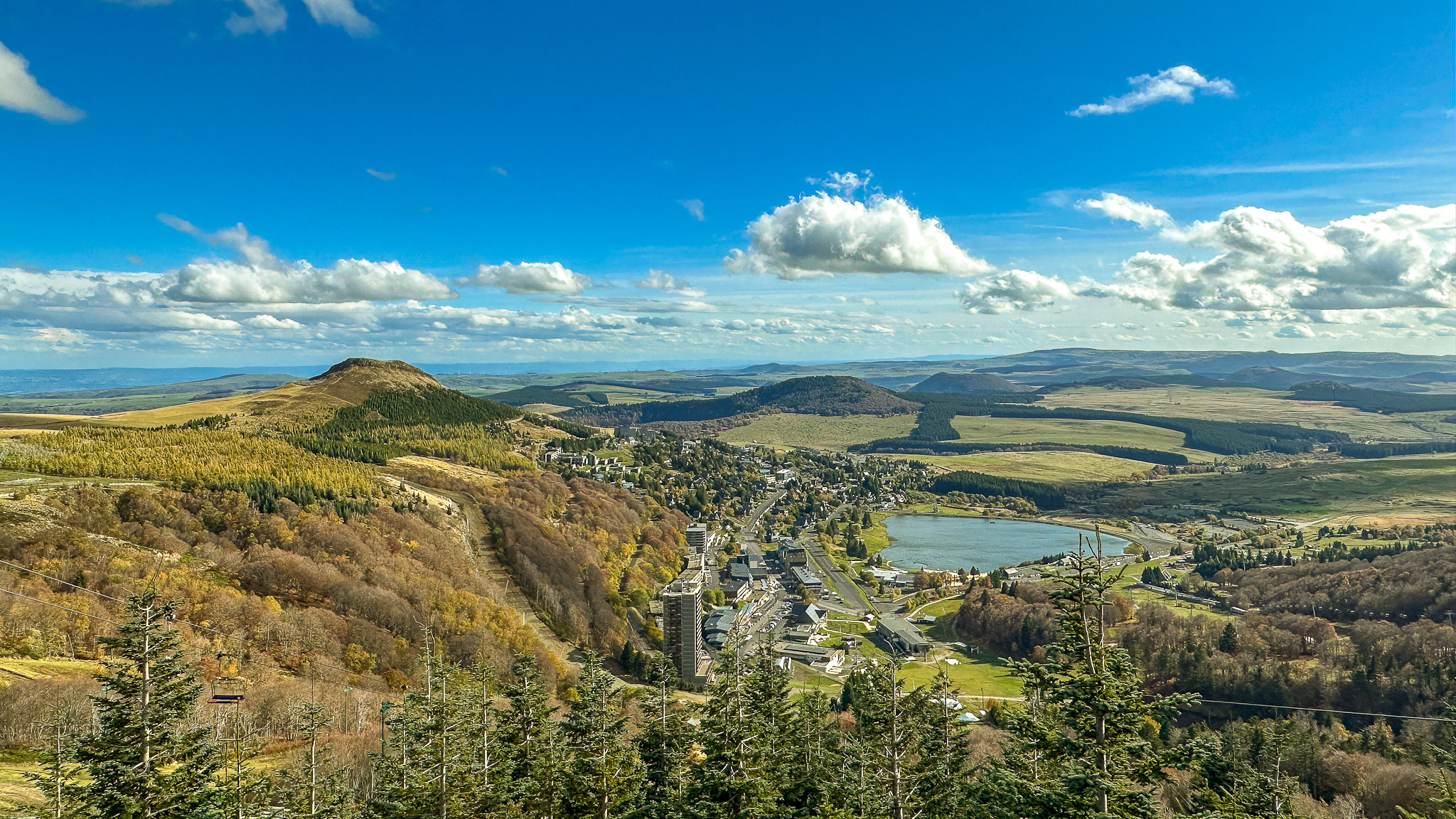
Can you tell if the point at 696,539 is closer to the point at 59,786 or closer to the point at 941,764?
the point at 941,764

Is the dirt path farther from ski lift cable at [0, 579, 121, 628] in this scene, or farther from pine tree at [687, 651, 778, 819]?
pine tree at [687, 651, 778, 819]

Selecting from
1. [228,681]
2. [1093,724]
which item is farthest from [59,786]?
[1093,724]

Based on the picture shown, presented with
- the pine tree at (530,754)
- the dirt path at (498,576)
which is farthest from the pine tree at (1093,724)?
the dirt path at (498,576)

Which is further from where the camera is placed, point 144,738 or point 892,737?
point 892,737

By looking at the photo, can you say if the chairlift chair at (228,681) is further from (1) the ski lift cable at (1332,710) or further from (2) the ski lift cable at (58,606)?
(1) the ski lift cable at (1332,710)

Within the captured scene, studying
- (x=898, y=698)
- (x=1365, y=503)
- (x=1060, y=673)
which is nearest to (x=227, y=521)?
(x=898, y=698)

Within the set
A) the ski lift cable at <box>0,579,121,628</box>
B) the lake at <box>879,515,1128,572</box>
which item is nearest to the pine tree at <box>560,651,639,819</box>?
the ski lift cable at <box>0,579,121,628</box>

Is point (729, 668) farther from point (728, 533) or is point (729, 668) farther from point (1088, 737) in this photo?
point (728, 533)
